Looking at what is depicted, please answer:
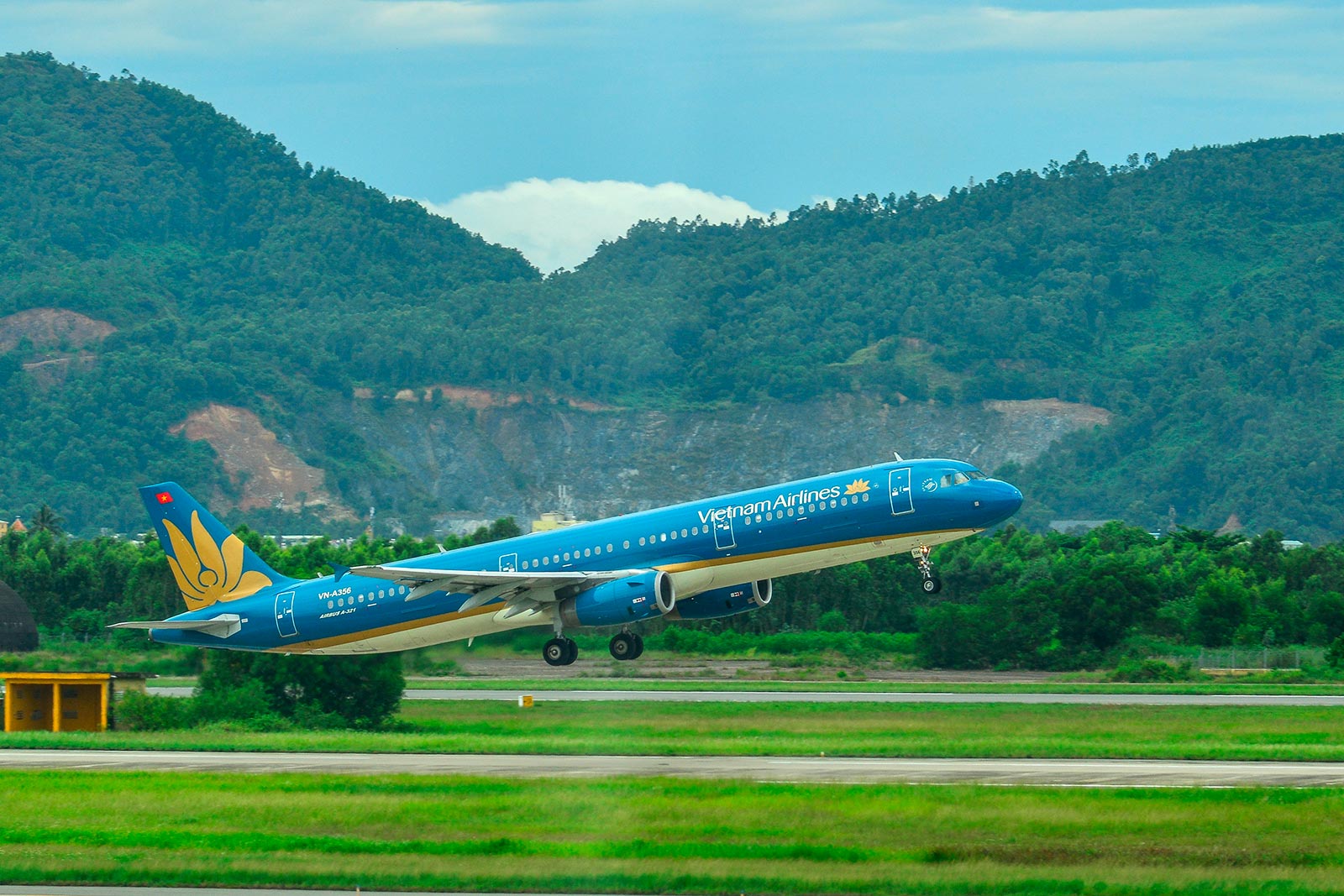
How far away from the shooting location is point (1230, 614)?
116 metres

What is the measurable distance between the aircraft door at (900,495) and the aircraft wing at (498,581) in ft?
29.6

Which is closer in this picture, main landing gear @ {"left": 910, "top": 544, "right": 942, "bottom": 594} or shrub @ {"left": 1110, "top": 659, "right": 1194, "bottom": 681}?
main landing gear @ {"left": 910, "top": 544, "right": 942, "bottom": 594}

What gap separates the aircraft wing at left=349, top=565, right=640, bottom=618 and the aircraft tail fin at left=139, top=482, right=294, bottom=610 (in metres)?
10.5

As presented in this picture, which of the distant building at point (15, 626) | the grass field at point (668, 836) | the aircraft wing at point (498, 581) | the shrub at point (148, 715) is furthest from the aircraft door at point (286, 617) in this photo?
the distant building at point (15, 626)

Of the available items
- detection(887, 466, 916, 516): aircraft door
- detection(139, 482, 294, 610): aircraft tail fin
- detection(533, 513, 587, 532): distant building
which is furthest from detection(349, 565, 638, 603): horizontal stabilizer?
detection(533, 513, 587, 532): distant building

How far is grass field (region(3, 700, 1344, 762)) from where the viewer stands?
6066cm

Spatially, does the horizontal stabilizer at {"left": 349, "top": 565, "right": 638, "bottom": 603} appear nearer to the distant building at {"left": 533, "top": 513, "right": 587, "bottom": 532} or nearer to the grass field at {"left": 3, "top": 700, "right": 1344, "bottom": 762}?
the grass field at {"left": 3, "top": 700, "right": 1344, "bottom": 762}

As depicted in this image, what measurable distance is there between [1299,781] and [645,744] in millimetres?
23186

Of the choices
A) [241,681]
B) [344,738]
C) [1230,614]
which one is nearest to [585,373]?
[1230,614]

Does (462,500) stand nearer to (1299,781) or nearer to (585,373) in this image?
(585,373)

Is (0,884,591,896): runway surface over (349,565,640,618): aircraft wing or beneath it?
beneath

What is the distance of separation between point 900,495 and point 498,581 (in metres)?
14.3

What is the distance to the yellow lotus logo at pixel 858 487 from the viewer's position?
193ft

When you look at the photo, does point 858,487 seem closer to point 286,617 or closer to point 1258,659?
point 286,617
